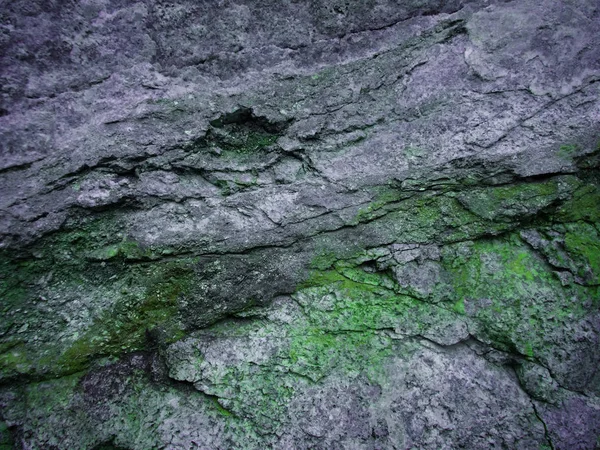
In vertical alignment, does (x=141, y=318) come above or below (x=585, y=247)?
below

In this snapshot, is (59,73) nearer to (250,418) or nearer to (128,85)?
(128,85)

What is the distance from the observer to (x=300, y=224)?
1.44 m

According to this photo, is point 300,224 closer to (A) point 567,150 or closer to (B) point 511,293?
(B) point 511,293

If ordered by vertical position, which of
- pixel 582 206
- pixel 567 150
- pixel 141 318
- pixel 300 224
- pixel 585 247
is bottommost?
pixel 141 318

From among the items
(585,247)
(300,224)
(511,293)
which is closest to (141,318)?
(300,224)

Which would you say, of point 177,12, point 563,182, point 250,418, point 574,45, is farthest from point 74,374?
point 574,45

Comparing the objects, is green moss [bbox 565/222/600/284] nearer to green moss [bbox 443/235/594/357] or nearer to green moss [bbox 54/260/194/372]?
green moss [bbox 443/235/594/357]

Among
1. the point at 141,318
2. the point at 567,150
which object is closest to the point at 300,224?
the point at 141,318

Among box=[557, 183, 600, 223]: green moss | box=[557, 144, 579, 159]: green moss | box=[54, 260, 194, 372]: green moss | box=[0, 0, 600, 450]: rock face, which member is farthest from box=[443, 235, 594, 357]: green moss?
box=[54, 260, 194, 372]: green moss

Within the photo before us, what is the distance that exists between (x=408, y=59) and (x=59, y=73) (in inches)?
53.4

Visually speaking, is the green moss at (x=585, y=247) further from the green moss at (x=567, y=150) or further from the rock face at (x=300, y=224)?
the green moss at (x=567, y=150)

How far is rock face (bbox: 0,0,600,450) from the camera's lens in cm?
127

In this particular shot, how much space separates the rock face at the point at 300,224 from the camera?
4.16ft

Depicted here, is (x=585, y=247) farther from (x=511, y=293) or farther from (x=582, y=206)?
(x=511, y=293)
